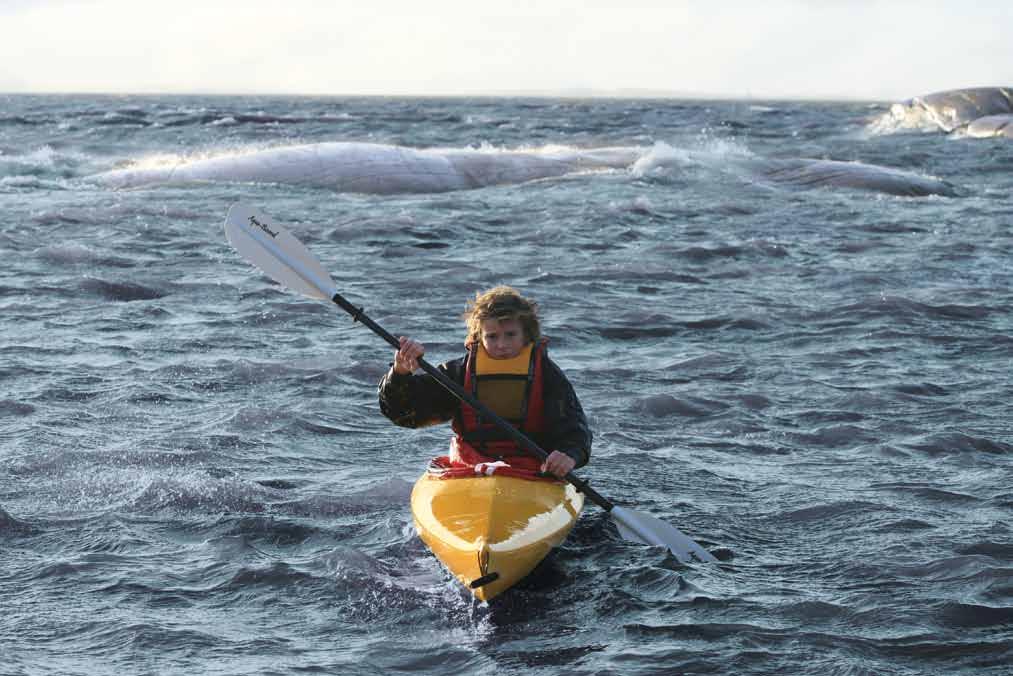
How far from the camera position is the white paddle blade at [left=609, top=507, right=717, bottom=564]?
20.2ft

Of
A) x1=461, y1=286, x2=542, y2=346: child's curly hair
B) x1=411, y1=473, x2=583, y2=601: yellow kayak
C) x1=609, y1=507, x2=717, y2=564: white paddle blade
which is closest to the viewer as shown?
x1=411, y1=473, x2=583, y2=601: yellow kayak

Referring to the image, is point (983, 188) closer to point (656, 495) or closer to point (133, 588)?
point (656, 495)

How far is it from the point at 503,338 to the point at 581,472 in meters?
1.57

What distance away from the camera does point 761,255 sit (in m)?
15.4

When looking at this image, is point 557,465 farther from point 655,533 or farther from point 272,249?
point 272,249

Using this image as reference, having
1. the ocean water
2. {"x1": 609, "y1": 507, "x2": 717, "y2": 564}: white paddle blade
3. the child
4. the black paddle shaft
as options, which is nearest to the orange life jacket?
the child

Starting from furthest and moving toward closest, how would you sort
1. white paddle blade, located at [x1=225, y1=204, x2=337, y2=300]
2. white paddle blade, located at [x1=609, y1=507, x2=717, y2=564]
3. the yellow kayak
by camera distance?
white paddle blade, located at [x1=225, y1=204, x2=337, y2=300], white paddle blade, located at [x1=609, y1=507, x2=717, y2=564], the yellow kayak

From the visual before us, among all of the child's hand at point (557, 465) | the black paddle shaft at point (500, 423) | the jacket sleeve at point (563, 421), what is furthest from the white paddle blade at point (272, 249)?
the child's hand at point (557, 465)

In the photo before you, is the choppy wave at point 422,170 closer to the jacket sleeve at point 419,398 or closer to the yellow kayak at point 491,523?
the jacket sleeve at point 419,398

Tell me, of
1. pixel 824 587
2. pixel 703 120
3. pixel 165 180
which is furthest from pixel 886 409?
pixel 703 120

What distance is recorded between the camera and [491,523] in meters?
5.54

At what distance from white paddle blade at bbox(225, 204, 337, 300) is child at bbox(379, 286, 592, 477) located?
94cm

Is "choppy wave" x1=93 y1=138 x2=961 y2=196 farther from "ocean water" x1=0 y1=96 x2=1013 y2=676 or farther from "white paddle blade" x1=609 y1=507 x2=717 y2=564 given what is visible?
"white paddle blade" x1=609 y1=507 x2=717 y2=564

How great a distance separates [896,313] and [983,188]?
1197cm
